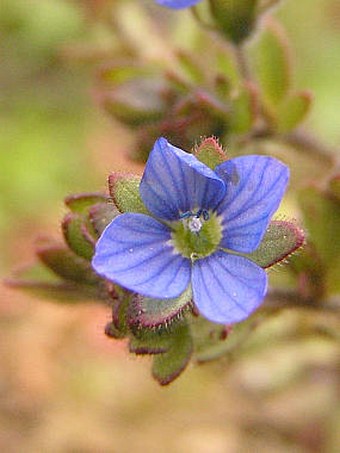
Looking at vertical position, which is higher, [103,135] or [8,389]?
[103,135]

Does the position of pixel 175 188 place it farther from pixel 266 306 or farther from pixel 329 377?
pixel 329 377

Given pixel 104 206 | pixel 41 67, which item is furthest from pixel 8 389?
pixel 104 206

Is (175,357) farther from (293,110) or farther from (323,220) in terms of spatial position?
(293,110)

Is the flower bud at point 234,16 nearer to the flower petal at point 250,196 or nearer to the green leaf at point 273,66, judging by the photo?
the green leaf at point 273,66

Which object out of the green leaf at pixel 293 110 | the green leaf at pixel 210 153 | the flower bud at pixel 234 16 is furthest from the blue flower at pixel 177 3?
the green leaf at pixel 293 110

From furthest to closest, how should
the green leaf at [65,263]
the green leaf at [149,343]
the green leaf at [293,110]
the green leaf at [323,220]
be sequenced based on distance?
the green leaf at [293,110] → the green leaf at [323,220] → the green leaf at [65,263] → the green leaf at [149,343]

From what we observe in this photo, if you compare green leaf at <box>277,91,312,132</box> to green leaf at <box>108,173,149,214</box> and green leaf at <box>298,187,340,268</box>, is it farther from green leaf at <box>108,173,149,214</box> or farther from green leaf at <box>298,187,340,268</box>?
green leaf at <box>108,173,149,214</box>
